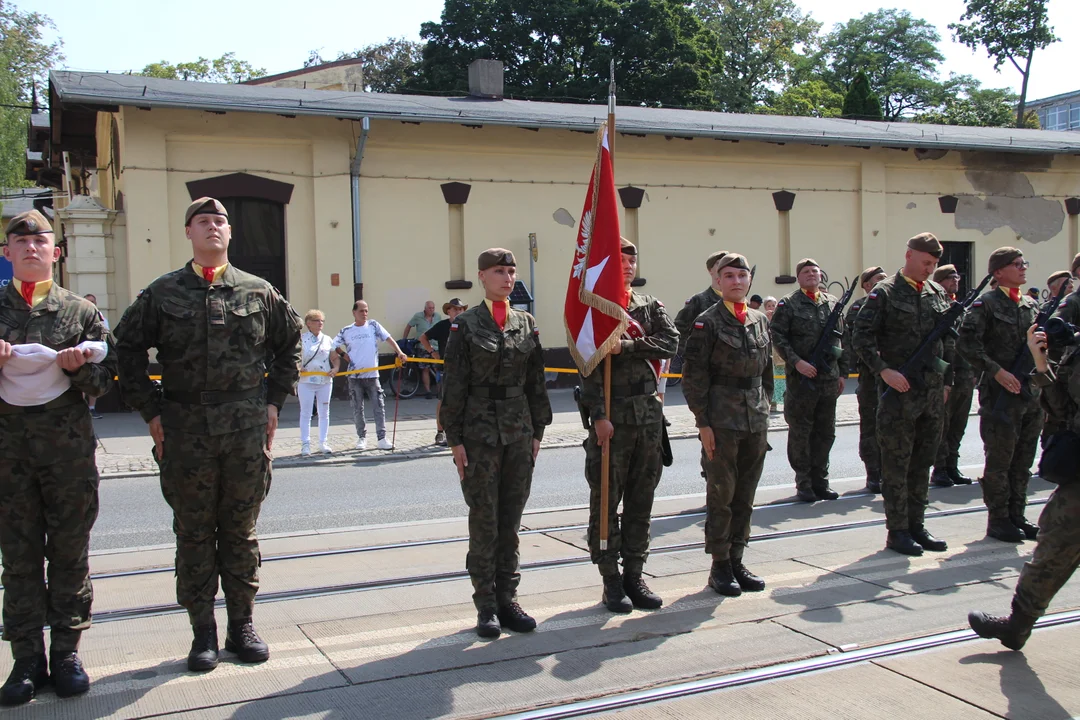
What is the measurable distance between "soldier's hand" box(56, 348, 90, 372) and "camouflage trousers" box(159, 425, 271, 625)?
0.53 m

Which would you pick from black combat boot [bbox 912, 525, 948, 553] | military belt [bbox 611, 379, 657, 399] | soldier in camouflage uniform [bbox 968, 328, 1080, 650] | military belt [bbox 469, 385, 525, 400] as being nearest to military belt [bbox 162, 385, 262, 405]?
military belt [bbox 469, 385, 525, 400]

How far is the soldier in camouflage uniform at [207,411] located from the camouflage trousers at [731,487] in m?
2.65

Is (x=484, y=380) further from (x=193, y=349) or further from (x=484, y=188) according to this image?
(x=484, y=188)

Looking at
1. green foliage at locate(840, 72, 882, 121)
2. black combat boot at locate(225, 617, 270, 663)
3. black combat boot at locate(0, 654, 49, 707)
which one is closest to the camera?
black combat boot at locate(0, 654, 49, 707)

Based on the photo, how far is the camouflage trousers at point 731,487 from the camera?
5969 mm

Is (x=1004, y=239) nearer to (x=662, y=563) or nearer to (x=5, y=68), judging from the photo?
(x=662, y=563)

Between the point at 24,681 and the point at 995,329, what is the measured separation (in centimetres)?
662

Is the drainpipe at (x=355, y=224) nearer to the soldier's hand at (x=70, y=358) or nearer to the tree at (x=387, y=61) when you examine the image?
the soldier's hand at (x=70, y=358)

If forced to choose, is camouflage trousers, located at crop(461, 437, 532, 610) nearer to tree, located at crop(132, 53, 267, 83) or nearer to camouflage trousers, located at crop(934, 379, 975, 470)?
camouflage trousers, located at crop(934, 379, 975, 470)

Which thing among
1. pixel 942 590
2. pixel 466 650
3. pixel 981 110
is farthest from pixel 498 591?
pixel 981 110

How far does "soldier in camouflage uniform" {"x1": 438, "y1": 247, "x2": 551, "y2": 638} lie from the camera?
5297 millimetres

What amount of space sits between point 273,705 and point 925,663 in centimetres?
308

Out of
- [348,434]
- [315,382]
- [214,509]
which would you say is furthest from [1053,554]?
[348,434]

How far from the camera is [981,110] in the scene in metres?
54.5
